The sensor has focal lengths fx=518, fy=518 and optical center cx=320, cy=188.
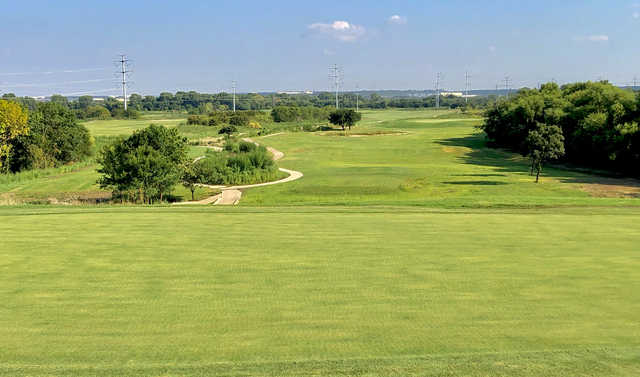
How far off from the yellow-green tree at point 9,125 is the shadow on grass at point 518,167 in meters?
55.5

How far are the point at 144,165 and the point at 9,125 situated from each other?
36609 millimetres

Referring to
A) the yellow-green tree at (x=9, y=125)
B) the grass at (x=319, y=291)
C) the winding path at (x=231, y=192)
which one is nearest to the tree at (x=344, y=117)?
the winding path at (x=231, y=192)

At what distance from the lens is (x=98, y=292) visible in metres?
10.7

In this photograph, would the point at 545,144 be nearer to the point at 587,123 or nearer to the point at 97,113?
the point at 587,123

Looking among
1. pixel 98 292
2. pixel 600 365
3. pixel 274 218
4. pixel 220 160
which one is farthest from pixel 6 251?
pixel 220 160

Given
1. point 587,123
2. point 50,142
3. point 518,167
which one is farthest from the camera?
point 50,142

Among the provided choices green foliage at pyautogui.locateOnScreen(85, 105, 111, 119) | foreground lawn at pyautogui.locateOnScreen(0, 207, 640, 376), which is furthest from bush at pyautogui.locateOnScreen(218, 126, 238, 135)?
foreground lawn at pyautogui.locateOnScreen(0, 207, 640, 376)

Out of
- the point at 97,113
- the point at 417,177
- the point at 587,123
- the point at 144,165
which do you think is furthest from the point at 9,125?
the point at 97,113

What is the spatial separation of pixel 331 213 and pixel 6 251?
1128 cm

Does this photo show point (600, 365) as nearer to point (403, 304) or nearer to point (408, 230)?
point (403, 304)

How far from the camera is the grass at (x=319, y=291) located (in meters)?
7.45

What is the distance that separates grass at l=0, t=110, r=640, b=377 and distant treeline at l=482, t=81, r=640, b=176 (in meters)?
38.5

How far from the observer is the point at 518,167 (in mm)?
63250

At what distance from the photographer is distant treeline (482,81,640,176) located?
187 feet
